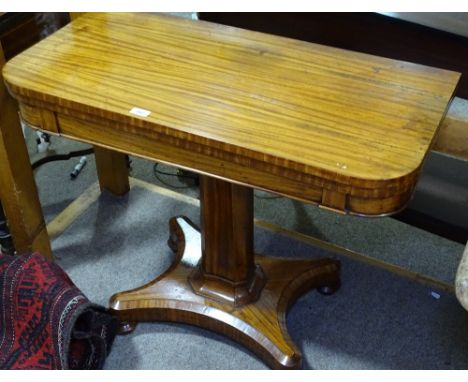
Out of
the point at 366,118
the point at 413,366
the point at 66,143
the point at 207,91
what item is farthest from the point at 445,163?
the point at 66,143

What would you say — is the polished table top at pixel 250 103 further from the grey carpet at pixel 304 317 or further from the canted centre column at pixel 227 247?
the grey carpet at pixel 304 317

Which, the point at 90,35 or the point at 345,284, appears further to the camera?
the point at 345,284

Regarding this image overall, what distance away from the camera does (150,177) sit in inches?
76.7

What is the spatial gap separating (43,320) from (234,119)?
0.59 metres

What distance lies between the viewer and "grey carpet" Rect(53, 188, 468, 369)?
1.36 metres

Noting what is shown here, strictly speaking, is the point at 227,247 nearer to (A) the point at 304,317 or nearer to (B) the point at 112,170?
(A) the point at 304,317

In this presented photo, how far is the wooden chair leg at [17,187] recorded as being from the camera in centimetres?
130

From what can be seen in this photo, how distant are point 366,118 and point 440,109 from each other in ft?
0.43

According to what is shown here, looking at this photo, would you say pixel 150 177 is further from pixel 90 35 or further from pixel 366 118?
pixel 366 118

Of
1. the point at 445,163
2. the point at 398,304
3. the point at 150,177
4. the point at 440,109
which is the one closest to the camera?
the point at 440,109

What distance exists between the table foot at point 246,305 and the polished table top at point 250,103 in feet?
1.51

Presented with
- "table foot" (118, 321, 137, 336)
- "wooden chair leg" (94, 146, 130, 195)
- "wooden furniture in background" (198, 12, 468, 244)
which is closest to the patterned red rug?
"table foot" (118, 321, 137, 336)

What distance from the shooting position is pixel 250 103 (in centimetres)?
101

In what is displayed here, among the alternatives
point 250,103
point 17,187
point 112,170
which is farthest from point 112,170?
point 250,103
